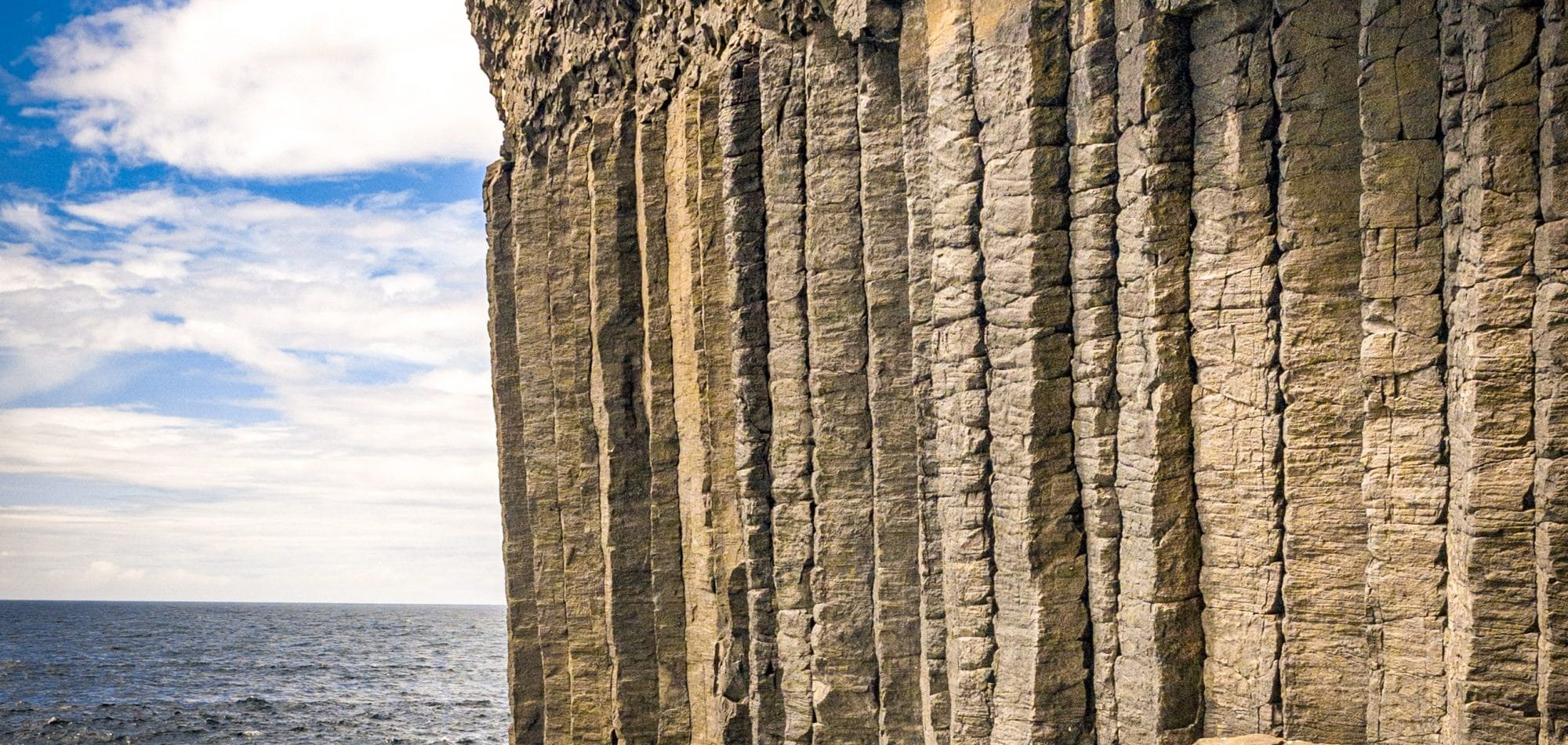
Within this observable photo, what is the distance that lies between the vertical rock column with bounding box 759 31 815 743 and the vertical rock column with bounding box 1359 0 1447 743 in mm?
5050

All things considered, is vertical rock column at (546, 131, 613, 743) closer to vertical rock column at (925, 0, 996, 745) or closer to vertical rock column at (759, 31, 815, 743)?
vertical rock column at (759, 31, 815, 743)

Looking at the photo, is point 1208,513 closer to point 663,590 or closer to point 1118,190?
point 1118,190

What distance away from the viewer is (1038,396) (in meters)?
9.40

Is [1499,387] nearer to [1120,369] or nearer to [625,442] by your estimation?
[1120,369]

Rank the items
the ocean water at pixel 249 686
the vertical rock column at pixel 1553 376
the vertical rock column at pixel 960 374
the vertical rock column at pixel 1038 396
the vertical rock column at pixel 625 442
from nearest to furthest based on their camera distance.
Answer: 1. the vertical rock column at pixel 1553 376
2. the vertical rock column at pixel 1038 396
3. the vertical rock column at pixel 960 374
4. the vertical rock column at pixel 625 442
5. the ocean water at pixel 249 686

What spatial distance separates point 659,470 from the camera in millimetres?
14914

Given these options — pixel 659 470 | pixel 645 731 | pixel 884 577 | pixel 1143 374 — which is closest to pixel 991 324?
pixel 1143 374

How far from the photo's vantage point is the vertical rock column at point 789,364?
473 inches

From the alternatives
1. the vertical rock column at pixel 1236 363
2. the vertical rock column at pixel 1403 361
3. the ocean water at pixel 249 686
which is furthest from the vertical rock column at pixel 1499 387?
the ocean water at pixel 249 686

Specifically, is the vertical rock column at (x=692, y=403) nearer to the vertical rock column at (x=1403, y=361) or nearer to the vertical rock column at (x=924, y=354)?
the vertical rock column at (x=924, y=354)

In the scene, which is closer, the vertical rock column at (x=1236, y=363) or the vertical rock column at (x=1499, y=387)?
the vertical rock column at (x=1499, y=387)

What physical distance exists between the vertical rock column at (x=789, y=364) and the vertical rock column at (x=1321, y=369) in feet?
15.0

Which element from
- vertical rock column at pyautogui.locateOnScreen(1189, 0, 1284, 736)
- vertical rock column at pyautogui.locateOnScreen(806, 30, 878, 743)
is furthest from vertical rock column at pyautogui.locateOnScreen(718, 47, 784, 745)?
vertical rock column at pyautogui.locateOnScreen(1189, 0, 1284, 736)

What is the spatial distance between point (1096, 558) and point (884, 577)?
2545 millimetres
